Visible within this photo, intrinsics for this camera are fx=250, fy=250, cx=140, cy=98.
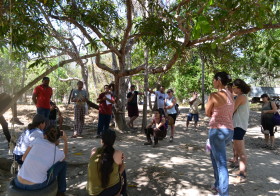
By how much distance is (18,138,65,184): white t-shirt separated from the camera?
275 centimetres

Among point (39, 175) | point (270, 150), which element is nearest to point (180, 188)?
point (39, 175)

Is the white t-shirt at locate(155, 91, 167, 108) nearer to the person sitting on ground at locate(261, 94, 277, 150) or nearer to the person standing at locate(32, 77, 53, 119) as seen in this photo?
the person sitting on ground at locate(261, 94, 277, 150)

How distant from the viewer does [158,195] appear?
3697 millimetres

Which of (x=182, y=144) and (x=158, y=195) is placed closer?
(x=158, y=195)

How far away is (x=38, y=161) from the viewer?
2.79 metres

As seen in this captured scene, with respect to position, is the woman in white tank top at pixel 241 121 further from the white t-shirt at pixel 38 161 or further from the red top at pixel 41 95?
the red top at pixel 41 95

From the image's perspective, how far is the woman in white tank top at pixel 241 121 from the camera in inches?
160

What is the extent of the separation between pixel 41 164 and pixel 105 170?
2.34 feet

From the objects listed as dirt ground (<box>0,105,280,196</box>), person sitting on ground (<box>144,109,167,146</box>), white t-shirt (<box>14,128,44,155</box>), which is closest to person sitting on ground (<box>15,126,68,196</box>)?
white t-shirt (<box>14,128,44,155</box>)

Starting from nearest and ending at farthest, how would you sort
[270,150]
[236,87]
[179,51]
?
[236,87] → [179,51] → [270,150]

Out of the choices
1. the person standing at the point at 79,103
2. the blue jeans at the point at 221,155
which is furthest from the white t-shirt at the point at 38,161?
the person standing at the point at 79,103

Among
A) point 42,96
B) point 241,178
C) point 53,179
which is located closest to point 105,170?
point 53,179

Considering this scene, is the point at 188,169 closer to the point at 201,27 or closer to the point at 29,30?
the point at 201,27

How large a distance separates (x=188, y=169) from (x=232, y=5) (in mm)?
2837
